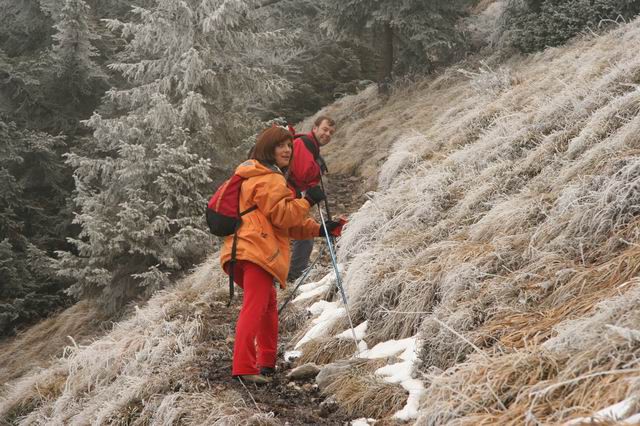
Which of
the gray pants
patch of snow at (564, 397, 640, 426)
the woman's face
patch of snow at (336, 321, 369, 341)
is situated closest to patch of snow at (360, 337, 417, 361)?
patch of snow at (336, 321, 369, 341)

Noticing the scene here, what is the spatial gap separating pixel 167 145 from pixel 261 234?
6.77m

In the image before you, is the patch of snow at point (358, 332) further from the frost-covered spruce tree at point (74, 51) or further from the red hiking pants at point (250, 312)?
the frost-covered spruce tree at point (74, 51)

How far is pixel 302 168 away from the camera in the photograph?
626 cm

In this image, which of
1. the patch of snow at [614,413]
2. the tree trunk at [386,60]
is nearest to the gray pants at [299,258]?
the patch of snow at [614,413]

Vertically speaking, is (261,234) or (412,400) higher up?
(261,234)

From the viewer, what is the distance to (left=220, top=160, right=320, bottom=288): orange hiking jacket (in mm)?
4445

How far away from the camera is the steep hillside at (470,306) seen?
2932 millimetres

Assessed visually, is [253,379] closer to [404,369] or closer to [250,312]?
[250,312]

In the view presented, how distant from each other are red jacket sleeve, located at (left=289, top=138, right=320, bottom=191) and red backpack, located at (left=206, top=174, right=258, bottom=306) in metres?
1.73

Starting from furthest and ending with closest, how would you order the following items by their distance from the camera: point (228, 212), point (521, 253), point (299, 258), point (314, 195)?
1. point (299, 258)
2. point (314, 195)
3. point (228, 212)
4. point (521, 253)

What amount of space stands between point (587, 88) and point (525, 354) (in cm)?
428

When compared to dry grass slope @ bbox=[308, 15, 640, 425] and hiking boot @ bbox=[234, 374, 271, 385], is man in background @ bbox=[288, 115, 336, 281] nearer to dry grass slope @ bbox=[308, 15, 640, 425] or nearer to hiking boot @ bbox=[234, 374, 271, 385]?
dry grass slope @ bbox=[308, 15, 640, 425]

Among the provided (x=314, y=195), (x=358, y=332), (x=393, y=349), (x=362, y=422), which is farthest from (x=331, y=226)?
(x=362, y=422)

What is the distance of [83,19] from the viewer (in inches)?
623
